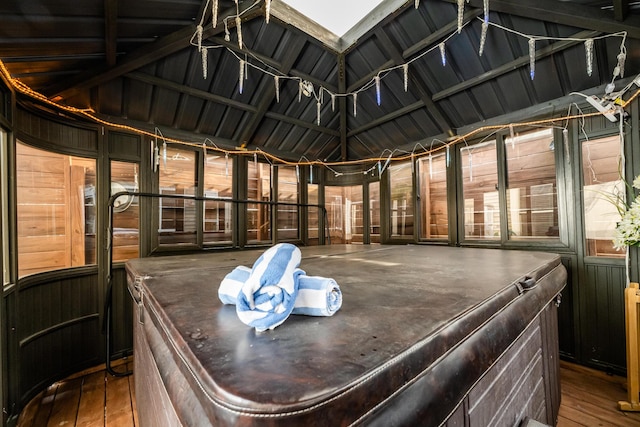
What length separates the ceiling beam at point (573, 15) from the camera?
6.91 feet

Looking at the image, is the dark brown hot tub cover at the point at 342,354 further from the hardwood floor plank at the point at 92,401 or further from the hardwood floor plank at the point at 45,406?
the hardwood floor plank at the point at 45,406

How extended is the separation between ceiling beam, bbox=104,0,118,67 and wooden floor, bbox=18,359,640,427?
2.97m

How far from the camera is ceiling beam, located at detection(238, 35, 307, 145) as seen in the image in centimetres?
312

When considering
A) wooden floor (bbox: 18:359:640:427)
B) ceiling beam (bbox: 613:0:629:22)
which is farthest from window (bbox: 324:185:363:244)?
ceiling beam (bbox: 613:0:629:22)

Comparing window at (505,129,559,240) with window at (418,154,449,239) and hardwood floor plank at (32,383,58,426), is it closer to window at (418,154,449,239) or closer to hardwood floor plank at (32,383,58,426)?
window at (418,154,449,239)

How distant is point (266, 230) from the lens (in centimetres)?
439

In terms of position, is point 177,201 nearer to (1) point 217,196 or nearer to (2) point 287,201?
(1) point 217,196

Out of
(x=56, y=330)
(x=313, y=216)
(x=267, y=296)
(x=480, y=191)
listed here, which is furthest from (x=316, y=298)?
(x=313, y=216)

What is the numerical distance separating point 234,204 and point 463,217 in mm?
3184

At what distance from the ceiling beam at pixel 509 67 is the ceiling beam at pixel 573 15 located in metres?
0.19

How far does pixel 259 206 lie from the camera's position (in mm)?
4359

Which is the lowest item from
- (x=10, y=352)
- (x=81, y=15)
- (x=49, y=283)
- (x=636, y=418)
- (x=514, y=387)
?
(x=636, y=418)

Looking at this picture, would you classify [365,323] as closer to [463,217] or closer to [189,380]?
[189,380]

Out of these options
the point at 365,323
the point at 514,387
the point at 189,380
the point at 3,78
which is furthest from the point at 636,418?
the point at 3,78
